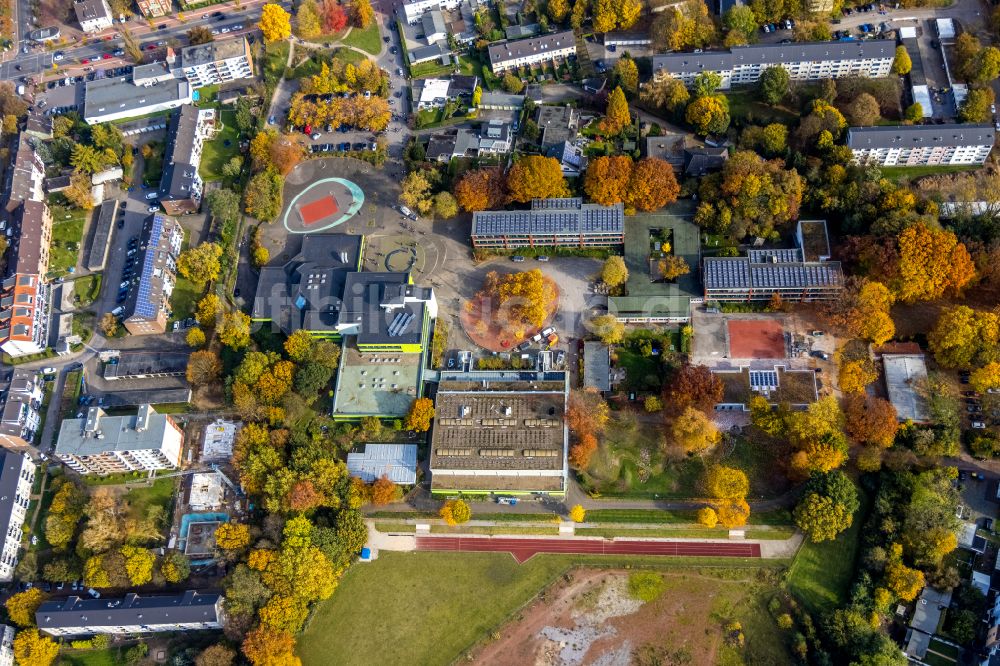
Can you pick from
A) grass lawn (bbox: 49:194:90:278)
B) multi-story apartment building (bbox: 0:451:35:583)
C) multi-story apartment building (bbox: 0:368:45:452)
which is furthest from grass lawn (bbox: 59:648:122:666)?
grass lawn (bbox: 49:194:90:278)

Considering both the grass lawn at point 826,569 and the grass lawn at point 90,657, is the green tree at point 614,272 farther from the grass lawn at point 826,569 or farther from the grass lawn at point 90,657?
the grass lawn at point 90,657

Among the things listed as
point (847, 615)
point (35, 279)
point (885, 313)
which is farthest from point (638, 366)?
point (35, 279)

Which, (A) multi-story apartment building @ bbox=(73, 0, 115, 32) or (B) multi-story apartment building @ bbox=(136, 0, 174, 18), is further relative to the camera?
(B) multi-story apartment building @ bbox=(136, 0, 174, 18)

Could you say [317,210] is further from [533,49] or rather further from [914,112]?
[914,112]

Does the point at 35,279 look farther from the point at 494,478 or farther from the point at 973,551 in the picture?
the point at 973,551

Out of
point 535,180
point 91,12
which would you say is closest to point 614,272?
point 535,180

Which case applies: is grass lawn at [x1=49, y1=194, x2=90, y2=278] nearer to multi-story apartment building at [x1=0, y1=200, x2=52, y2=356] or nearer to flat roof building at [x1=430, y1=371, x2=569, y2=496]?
multi-story apartment building at [x1=0, y1=200, x2=52, y2=356]
